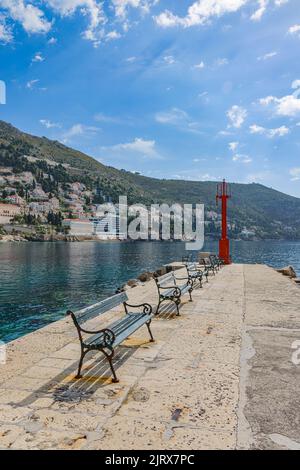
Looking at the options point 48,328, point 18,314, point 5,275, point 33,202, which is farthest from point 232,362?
point 33,202

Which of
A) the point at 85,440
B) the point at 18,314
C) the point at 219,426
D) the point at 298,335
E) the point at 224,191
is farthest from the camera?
the point at 224,191

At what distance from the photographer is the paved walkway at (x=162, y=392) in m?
3.93

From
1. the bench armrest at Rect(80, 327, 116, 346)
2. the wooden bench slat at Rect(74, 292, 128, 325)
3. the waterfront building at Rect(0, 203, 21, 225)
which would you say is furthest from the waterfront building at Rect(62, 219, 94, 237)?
the bench armrest at Rect(80, 327, 116, 346)

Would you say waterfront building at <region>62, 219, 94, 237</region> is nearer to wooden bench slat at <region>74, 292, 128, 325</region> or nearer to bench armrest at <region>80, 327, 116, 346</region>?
wooden bench slat at <region>74, 292, 128, 325</region>

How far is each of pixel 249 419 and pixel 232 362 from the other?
2.06 metres

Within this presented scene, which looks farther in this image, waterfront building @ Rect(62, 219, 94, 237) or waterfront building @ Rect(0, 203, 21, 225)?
waterfront building @ Rect(62, 219, 94, 237)

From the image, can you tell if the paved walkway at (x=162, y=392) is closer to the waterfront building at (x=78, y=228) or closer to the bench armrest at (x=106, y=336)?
the bench armrest at (x=106, y=336)

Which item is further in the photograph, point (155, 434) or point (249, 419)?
point (249, 419)

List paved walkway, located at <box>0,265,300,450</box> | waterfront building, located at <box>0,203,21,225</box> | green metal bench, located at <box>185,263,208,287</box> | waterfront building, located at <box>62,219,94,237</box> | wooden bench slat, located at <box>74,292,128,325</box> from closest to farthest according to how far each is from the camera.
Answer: paved walkway, located at <box>0,265,300,450</box> → wooden bench slat, located at <box>74,292,128,325</box> → green metal bench, located at <box>185,263,208,287</box> → waterfront building, located at <box>0,203,21,225</box> → waterfront building, located at <box>62,219,94,237</box>

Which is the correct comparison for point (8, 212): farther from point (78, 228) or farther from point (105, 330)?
point (105, 330)

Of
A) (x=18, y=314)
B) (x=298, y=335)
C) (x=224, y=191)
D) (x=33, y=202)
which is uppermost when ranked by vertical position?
(x=33, y=202)

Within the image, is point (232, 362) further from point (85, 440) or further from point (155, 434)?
point (85, 440)

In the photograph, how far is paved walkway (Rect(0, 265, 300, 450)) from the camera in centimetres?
393
